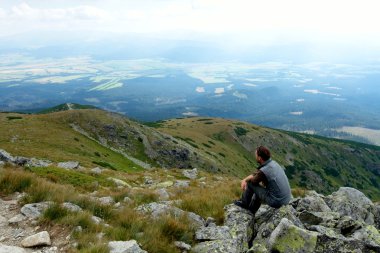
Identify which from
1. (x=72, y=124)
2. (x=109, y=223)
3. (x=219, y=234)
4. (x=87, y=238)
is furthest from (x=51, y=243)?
(x=72, y=124)

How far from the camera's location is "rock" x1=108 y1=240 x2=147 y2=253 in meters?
8.24

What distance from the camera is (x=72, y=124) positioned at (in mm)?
74000

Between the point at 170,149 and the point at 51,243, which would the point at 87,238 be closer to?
the point at 51,243

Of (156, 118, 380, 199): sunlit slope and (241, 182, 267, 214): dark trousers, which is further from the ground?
(241, 182, 267, 214): dark trousers

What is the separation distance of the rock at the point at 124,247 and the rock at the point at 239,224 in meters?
3.20

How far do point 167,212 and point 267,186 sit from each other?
398 cm

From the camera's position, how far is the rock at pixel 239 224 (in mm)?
10281

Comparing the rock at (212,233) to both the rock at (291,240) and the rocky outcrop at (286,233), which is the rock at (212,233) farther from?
the rock at (291,240)

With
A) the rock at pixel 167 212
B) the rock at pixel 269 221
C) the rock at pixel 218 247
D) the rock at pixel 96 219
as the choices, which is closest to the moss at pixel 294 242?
the rock at pixel 269 221

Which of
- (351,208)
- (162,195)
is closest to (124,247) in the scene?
(162,195)

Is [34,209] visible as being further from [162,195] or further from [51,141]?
[51,141]

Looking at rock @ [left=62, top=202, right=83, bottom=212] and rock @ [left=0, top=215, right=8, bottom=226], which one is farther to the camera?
rock @ [left=62, top=202, right=83, bottom=212]

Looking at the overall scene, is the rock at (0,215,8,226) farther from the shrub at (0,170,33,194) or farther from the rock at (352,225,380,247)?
the rock at (352,225,380,247)

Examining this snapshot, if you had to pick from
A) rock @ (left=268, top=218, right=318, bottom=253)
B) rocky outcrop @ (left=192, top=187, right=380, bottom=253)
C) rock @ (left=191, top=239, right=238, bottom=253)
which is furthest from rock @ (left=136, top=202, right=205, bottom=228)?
rock @ (left=268, top=218, right=318, bottom=253)
